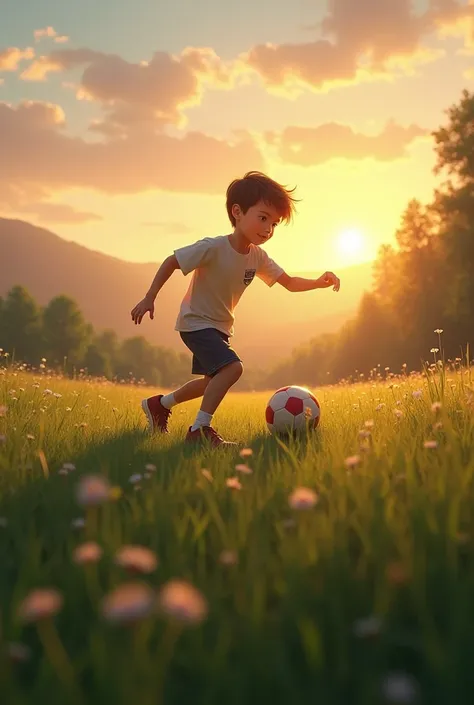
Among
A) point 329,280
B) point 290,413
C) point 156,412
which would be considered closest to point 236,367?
point 290,413

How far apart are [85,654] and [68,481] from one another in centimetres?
199

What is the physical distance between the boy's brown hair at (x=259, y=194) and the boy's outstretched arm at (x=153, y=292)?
0.97 m

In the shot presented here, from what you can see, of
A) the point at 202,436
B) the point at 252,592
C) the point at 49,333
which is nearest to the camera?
the point at 252,592

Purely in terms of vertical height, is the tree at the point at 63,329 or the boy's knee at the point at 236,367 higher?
the tree at the point at 63,329

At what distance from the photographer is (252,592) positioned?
1988 mm

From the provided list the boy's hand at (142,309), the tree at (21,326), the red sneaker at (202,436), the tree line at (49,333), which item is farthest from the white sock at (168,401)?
the tree at (21,326)

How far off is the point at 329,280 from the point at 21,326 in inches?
2351

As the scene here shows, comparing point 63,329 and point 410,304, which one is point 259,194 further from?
point 63,329

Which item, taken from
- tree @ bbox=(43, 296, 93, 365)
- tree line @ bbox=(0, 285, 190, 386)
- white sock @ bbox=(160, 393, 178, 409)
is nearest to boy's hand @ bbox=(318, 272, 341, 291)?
white sock @ bbox=(160, 393, 178, 409)

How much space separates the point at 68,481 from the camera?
368 centimetres

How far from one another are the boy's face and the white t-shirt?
26 centimetres

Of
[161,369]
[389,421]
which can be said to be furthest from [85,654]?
[161,369]

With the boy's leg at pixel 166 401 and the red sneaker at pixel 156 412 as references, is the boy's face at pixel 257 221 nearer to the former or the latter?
the boy's leg at pixel 166 401

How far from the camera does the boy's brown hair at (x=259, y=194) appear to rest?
6.62m
